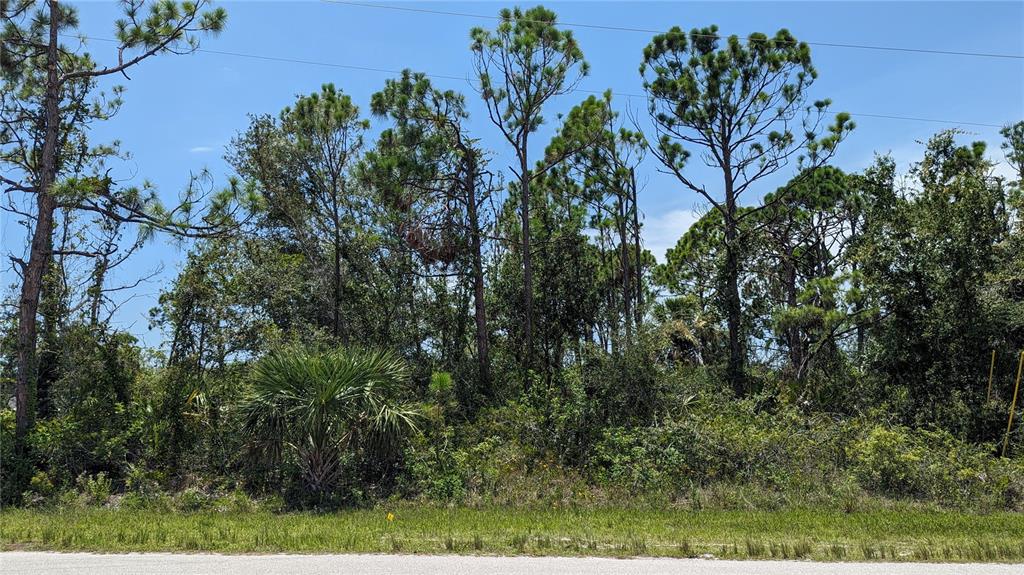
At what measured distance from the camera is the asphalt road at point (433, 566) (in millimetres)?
7109

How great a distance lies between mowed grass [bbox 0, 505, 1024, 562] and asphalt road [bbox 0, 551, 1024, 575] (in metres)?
0.38

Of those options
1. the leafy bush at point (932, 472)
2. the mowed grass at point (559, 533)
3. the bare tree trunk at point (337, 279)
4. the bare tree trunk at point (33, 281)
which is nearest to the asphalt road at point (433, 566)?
the mowed grass at point (559, 533)

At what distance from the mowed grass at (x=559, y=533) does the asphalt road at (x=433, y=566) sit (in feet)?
1.25

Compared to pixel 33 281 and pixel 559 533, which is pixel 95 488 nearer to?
pixel 33 281

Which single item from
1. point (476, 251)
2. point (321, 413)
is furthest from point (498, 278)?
point (321, 413)

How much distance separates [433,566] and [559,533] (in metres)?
2.37

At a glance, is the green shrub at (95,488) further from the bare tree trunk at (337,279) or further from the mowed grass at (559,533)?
the bare tree trunk at (337,279)

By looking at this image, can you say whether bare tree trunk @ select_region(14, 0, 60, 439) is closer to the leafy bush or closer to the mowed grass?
the mowed grass

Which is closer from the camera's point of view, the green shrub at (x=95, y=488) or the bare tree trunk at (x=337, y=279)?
the green shrub at (x=95, y=488)

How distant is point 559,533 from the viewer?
930 cm

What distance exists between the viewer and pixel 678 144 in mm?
20922

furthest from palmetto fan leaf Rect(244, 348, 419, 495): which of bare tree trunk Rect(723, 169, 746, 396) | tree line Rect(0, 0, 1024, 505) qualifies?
bare tree trunk Rect(723, 169, 746, 396)

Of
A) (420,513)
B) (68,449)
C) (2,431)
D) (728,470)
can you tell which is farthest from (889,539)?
(2,431)

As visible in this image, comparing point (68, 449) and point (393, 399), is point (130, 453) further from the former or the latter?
point (393, 399)
